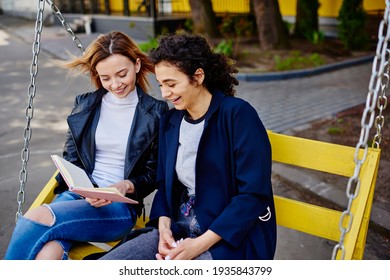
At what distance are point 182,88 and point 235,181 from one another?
479 mm

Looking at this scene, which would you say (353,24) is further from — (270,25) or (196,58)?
(196,58)

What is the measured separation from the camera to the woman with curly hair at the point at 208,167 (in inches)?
71.5

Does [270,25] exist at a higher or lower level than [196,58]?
higher

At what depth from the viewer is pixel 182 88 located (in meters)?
1.90

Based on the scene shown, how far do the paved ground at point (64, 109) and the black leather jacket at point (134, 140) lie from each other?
1181 mm

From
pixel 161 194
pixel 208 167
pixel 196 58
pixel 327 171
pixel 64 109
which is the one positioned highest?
pixel 196 58

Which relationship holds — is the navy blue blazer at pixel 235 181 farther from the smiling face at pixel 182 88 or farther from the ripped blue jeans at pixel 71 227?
the ripped blue jeans at pixel 71 227

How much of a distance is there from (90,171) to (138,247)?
697 millimetres

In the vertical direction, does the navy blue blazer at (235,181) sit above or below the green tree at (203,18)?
below

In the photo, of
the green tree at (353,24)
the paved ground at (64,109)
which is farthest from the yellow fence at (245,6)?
the paved ground at (64,109)

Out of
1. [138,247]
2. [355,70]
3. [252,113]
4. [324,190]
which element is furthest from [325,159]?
[355,70]

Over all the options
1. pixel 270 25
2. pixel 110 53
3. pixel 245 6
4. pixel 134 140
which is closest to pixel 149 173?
pixel 134 140

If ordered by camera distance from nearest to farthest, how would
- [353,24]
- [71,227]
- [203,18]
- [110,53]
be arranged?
[71,227]
[110,53]
[353,24]
[203,18]

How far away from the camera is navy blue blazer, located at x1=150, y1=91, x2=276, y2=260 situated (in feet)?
5.94
